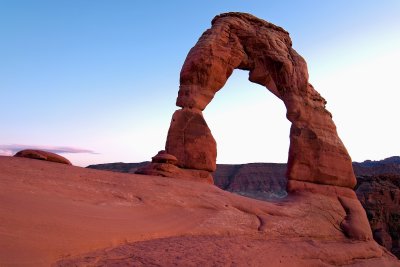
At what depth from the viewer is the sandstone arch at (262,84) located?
10.5m

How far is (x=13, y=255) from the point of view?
316 centimetres

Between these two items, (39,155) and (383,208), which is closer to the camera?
(39,155)

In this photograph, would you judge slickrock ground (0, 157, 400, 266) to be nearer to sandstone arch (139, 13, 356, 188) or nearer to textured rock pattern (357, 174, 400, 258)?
sandstone arch (139, 13, 356, 188)

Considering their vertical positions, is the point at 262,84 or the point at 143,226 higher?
the point at 262,84

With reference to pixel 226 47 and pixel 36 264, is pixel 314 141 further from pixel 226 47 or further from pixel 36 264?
pixel 36 264

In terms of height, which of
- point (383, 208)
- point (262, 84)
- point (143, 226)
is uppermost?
point (262, 84)

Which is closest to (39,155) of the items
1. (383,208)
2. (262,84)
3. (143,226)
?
(143,226)

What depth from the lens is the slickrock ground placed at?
373 cm

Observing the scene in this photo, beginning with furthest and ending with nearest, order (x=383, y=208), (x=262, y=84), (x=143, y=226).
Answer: (x=383, y=208)
(x=262, y=84)
(x=143, y=226)

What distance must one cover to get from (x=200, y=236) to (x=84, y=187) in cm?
188

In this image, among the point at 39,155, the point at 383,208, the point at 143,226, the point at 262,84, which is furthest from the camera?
the point at 383,208

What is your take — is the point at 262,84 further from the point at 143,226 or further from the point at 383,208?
the point at 383,208

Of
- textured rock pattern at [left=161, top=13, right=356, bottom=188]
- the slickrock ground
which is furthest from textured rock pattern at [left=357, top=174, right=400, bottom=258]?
the slickrock ground

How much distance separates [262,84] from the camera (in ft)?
42.8
